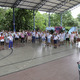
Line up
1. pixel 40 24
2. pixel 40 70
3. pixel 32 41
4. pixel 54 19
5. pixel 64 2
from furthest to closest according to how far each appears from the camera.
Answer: pixel 54 19
pixel 40 24
pixel 64 2
pixel 32 41
pixel 40 70

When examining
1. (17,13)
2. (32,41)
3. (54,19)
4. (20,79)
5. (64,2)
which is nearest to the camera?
(20,79)

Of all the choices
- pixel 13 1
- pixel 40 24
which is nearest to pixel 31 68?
pixel 13 1

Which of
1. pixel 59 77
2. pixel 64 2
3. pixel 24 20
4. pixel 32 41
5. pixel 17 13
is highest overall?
pixel 64 2

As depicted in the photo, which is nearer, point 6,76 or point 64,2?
point 6,76

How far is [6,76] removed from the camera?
416 cm

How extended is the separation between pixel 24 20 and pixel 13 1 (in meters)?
6.78

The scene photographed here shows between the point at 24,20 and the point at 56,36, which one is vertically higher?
the point at 24,20

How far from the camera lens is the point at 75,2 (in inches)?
811

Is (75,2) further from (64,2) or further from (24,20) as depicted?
(24,20)

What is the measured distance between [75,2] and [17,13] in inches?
506

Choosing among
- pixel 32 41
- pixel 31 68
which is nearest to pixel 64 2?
pixel 32 41

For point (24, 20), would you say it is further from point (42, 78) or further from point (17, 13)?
point (42, 78)

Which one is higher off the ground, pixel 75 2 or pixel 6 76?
pixel 75 2

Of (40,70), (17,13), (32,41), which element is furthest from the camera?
(17,13)
